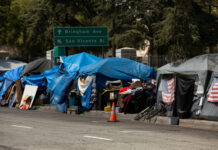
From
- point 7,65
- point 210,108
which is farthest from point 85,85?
point 7,65

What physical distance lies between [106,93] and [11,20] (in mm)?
38312

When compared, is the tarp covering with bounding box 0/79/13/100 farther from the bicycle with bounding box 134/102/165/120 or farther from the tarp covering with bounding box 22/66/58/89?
the bicycle with bounding box 134/102/165/120

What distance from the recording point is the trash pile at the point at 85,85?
23.7 metres

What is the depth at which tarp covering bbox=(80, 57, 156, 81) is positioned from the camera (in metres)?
25.6

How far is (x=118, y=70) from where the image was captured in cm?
Answer: 2645

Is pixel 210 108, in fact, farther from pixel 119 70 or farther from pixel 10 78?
pixel 10 78

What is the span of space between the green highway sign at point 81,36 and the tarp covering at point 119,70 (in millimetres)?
4317

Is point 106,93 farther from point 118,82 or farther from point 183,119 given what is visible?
point 183,119

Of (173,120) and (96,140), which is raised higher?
(96,140)

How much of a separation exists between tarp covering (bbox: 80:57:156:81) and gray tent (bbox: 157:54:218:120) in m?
5.49

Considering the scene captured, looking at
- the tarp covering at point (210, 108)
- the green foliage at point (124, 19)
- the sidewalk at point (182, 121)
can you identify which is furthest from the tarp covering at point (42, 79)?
the tarp covering at point (210, 108)

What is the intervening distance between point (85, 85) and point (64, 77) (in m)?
2.65

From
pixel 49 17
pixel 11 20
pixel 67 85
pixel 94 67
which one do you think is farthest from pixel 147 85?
pixel 11 20

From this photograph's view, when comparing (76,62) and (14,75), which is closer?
(76,62)
